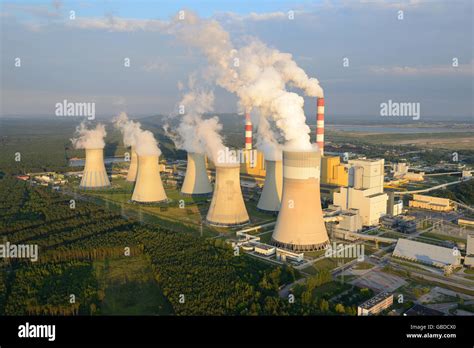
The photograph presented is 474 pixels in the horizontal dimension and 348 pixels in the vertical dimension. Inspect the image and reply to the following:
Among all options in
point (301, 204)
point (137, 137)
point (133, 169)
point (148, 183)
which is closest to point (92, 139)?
point (133, 169)

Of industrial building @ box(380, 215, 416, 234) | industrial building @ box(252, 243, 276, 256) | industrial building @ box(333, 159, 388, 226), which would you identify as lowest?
industrial building @ box(252, 243, 276, 256)

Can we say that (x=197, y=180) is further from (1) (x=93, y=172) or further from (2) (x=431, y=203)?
(2) (x=431, y=203)

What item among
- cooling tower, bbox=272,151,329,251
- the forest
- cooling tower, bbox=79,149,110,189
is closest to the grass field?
the forest

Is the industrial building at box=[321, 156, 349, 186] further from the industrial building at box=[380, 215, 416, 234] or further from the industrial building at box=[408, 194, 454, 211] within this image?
the industrial building at box=[380, 215, 416, 234]

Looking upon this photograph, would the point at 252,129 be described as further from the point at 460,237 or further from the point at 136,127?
the point at 460,237

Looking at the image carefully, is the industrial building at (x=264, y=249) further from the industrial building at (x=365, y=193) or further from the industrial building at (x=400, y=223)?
the industrial building at (x=400, y=223)

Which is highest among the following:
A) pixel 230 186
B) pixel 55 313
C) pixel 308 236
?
pixel 230 186
